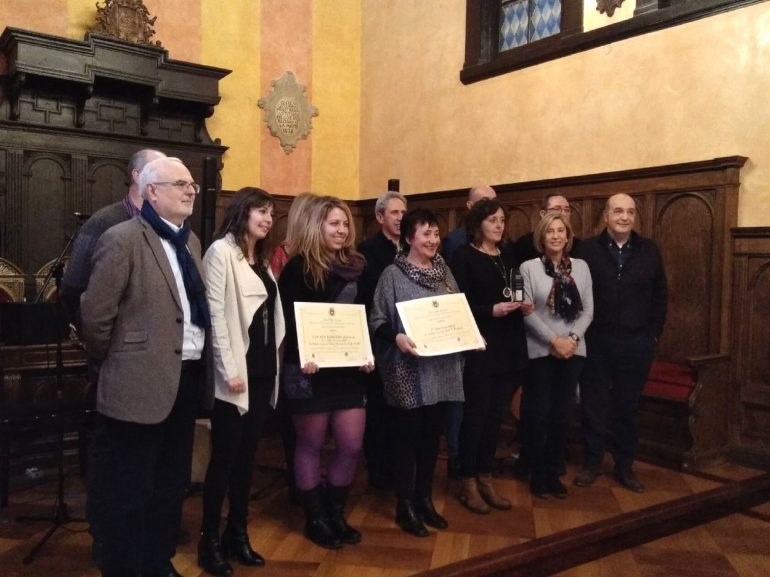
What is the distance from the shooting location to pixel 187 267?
2199mm

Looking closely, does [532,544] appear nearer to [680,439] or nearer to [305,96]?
[680,439]

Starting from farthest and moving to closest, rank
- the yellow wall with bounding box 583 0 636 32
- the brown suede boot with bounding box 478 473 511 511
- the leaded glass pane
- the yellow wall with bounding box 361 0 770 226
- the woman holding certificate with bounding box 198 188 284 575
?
the leaded glass pane < the yellow wall with bounding box 583 0 636 32 < the yellow wall with bounding box 361 0 770 226 < the brown suede boot with bounding box 478 473 511 511 < the woman holding certificate with bounding box 198 188 284 575

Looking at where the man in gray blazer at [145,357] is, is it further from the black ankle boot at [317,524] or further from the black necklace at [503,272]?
the black necklace at [503,272]

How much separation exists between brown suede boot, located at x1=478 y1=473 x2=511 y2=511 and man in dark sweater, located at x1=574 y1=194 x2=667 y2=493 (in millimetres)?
611

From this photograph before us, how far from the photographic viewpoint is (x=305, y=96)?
23.9ft

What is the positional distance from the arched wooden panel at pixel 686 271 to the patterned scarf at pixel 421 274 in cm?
236

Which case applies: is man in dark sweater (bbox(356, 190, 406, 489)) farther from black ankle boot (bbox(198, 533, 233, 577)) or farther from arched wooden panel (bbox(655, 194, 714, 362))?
arched wooden panel (bbox(655, 194, 714, 362))

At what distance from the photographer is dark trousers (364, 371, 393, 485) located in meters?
3.43

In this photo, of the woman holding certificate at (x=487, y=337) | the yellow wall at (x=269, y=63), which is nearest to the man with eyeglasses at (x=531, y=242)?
the woman holding certificate at (x=487, y=337)

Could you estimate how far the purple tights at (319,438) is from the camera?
8.83 ft

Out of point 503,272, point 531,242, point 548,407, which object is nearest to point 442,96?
point 531,242

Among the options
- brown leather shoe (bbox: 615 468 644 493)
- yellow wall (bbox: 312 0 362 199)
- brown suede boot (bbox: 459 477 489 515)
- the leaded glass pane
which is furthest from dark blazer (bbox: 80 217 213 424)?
yellow wall (bbox: 312 0 362 199)

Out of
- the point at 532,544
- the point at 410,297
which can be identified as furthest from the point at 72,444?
the point at 532,544

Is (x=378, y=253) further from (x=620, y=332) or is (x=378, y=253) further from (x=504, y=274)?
(x=620, y=332)
